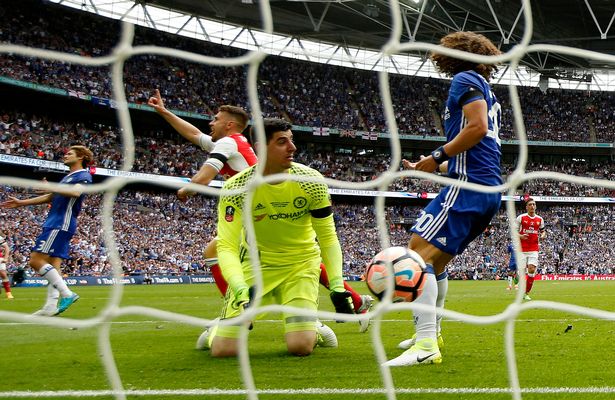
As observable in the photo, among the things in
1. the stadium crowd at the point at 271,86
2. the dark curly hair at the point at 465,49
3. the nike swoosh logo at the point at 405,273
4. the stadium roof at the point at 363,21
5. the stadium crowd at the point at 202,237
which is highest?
the stadium roof at the point at 363,21

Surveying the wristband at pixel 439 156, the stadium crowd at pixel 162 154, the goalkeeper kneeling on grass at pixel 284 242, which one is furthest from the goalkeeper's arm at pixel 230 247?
the stadium crowd at pixel 162 154

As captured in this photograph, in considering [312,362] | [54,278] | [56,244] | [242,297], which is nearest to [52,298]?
[54,278]

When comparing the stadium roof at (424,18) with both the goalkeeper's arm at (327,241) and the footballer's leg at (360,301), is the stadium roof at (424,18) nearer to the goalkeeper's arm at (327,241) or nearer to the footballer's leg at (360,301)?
the footballer's leg at (360,301)

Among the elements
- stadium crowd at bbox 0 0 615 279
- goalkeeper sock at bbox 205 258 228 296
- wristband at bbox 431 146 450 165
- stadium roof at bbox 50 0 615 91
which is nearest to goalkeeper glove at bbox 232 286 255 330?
wristband at bbox 431 146 450 165

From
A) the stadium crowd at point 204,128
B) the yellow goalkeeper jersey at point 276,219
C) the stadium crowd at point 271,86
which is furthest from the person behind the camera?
the stadium crowd at point 271,86

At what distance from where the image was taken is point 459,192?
4078 mm

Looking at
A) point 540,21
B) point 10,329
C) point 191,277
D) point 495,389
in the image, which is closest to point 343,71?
point 540,21

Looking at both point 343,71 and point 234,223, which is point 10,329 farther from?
point 343,71

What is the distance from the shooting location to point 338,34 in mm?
37188

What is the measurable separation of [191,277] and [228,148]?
66.2 ft

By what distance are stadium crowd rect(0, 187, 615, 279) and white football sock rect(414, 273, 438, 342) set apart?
17899 mm

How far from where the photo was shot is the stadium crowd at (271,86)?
97.9 feet

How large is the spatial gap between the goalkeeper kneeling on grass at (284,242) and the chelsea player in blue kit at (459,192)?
0.58m

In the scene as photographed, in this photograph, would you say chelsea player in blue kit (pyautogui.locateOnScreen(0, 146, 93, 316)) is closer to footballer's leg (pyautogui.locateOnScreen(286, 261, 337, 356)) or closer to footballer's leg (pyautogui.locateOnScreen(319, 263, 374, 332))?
footballer's leg (pyautogui.locateOnScreen(319, 263, 374, 332))
